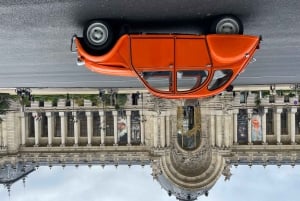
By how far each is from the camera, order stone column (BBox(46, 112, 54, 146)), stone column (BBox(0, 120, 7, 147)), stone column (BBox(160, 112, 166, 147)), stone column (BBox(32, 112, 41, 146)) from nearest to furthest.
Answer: stone column (BBox(160, 112, 166, 147)), stone column (BBox(0, 120, 7, 147)), stone column (BBox(32, 112, 41, 146)), stone column (BBox(46, 112, 54, 146))

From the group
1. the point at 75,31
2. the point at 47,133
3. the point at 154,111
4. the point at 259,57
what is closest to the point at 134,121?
the point at 154,111

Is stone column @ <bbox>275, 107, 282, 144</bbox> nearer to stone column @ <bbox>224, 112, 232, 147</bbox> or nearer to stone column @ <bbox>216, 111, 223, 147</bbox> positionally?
stone column @ <bbox>224, 112, 232, 147</bbox>

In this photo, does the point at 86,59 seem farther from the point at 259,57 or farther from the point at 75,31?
the point at 259,57

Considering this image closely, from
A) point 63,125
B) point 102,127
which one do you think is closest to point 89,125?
point 102,127

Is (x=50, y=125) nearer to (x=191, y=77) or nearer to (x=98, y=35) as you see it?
(x=98, y=35)

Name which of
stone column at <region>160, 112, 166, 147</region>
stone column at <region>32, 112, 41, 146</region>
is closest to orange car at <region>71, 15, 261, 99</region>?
stone column at <region>160, 112, 166, 147</region>
